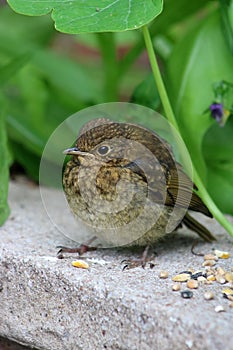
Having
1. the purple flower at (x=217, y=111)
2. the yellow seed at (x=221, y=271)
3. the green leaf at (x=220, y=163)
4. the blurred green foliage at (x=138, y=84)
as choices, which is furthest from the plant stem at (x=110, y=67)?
the yellow seed at (x=221, y=271)

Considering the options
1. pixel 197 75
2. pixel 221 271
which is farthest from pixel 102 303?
pixel 197 75

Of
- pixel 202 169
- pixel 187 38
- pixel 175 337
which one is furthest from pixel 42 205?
pixel 175 337

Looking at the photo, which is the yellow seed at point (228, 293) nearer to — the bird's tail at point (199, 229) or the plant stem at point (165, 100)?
the plant stem at point (165, 100)

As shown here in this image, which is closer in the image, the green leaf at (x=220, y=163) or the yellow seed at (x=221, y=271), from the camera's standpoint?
the yellow seed at (x=221, y=271)

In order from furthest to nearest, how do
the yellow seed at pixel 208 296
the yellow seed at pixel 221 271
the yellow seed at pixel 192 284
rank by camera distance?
the yellow seed at pixel 221 271
the yellow seed at pixel 192 284
the yellow seed at pixel 208 296

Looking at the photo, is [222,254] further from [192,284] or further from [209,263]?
[192,284]

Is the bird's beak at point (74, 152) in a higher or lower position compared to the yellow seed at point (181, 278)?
higher

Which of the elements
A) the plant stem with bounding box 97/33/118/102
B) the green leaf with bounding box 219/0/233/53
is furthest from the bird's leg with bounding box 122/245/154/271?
the plant stem with bounding box 97/33/118/102
